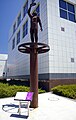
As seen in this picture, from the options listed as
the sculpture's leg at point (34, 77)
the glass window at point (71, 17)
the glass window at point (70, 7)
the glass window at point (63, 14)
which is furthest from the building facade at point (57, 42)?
the sculpture's leg at point (34, 77)

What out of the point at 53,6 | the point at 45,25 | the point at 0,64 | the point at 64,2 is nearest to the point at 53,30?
the point at 45,25

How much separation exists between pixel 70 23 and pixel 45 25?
11.5 feet

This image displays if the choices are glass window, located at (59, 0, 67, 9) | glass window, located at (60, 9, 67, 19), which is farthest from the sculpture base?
glass window, located at (59, 0, 67, 9)

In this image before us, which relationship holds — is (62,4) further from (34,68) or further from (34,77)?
(34,77)

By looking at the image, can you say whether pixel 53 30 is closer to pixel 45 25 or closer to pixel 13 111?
pixel 45 25

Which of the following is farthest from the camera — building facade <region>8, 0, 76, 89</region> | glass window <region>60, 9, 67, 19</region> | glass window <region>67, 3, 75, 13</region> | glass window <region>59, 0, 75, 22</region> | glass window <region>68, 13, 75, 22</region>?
glass window <region>67, 3, 75, 13</region>

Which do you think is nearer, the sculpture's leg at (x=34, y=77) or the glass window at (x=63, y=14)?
the sculpture's leg at (x=34, y=77)

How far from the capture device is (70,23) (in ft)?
51.1

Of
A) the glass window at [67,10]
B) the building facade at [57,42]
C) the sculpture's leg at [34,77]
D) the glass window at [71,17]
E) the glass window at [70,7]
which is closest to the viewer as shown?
the sculpture's leg at [34,77]

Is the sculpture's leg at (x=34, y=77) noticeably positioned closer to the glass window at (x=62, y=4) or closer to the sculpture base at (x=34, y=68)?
the sculpture base at (x=34, y=68)

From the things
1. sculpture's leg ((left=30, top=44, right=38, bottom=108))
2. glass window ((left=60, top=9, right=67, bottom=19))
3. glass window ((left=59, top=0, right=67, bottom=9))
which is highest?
glass window ((left=59, top=0, right=67, bottom=9))

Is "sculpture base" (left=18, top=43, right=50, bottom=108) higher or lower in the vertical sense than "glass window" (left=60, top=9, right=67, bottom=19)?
lower

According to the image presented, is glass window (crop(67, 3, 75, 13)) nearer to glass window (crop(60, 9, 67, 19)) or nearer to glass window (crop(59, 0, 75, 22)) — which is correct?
glass window (crop(59, 0, 75, 22))

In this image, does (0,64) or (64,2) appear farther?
(0,64)
